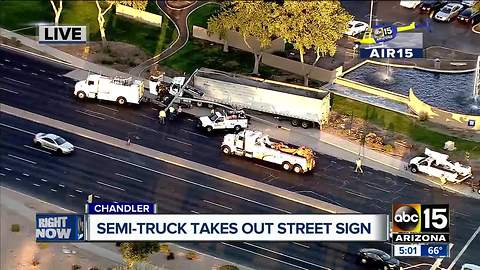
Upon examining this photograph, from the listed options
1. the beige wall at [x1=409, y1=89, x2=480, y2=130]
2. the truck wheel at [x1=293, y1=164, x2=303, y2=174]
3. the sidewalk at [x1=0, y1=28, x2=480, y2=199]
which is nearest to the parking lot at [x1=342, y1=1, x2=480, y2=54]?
the beige wall at [x1=409, y1=89, x2=480, y2=130]

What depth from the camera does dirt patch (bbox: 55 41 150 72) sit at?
9631cm

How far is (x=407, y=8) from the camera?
112 m

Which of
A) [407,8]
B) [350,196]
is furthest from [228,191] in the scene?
[407,8]

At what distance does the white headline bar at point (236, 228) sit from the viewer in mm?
51719

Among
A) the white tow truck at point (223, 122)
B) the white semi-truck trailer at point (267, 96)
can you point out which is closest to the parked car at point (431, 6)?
the white semi-truck trailer at point (267, 96)

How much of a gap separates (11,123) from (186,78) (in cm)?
1850

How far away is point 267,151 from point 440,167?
595 inches

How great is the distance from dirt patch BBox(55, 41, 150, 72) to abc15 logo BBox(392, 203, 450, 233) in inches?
1935

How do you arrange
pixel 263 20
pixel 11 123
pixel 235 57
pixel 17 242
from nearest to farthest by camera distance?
pixel 17 242 < pixel 11 123 < pixel 263 20 < pixel 235 57

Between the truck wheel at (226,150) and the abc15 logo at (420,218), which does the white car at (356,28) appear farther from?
the abc15 logo at (420,218)

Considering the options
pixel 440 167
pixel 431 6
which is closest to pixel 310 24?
pixel 440 167

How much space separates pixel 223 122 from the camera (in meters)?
83.7

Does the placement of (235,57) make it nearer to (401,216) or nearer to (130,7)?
(130,7)

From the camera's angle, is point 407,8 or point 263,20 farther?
point 407,8
